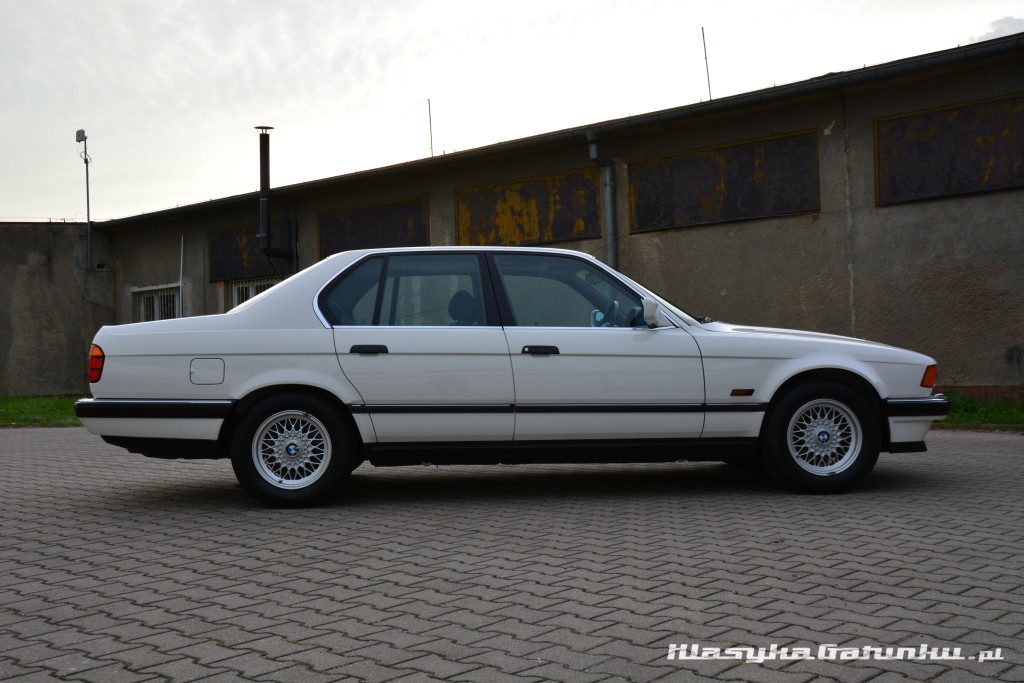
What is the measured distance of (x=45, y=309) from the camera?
24.1 metres

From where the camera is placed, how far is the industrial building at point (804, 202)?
12398mm

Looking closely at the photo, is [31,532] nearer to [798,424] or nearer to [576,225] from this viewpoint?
[798,424]

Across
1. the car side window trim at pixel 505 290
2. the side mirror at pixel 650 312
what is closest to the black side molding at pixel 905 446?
the side mirror at pixel 650 312

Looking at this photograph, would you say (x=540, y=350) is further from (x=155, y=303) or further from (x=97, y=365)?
(x=155, y=303)

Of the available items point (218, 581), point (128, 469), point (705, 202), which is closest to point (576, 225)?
point (705, 202)

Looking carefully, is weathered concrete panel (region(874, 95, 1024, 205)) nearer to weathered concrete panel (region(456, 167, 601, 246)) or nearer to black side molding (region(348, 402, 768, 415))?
weathered concrete panel (region(456, 167, 601, 246))

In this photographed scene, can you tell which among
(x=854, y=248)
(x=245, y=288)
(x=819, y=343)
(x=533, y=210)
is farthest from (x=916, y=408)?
(x=245, y=288)

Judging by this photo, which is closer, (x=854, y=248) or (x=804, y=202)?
(x=854, y=248)

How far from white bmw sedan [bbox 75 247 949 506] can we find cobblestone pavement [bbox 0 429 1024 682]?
37 centimetres

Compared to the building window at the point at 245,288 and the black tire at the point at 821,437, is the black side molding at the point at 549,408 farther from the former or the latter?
the building window at the point at 245,288

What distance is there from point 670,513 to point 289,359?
2534 millimetres

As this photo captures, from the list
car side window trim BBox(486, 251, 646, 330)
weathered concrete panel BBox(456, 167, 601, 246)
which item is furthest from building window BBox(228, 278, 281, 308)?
car side window trim BBox(486, 251, 646, 330)

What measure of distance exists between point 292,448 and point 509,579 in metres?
2.44

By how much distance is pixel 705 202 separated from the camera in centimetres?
1482
